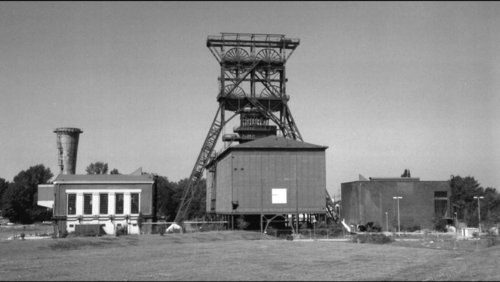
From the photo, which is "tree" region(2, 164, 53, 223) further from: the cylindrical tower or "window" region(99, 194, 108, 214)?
"window" region(99, 194, 108, 214)

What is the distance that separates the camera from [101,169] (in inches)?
5561

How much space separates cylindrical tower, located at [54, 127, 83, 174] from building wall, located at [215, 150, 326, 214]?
36.5m

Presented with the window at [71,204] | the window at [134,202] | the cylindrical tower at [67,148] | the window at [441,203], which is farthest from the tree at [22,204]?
the window at [441,203]

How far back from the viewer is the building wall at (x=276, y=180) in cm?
6159

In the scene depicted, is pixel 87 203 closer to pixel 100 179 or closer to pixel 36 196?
pixel 100 179

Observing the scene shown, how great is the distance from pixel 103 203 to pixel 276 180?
2146cm

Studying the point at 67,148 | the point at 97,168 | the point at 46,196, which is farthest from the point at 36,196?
the point at 46,196

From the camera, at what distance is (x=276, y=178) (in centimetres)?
6200

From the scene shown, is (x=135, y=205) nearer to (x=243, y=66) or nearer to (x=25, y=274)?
(x=243, y=66)

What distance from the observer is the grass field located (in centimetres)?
2311

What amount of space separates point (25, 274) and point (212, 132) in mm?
53028

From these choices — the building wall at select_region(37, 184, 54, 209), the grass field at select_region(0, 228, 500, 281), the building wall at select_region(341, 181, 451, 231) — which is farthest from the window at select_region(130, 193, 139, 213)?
the building wall at select_region(341, 181, 451, 231)

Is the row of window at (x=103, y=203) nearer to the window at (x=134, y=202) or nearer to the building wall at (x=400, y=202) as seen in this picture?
the window at (x=134, y=202)

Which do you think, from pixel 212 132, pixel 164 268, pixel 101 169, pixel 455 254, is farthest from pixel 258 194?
pixel 101 169
